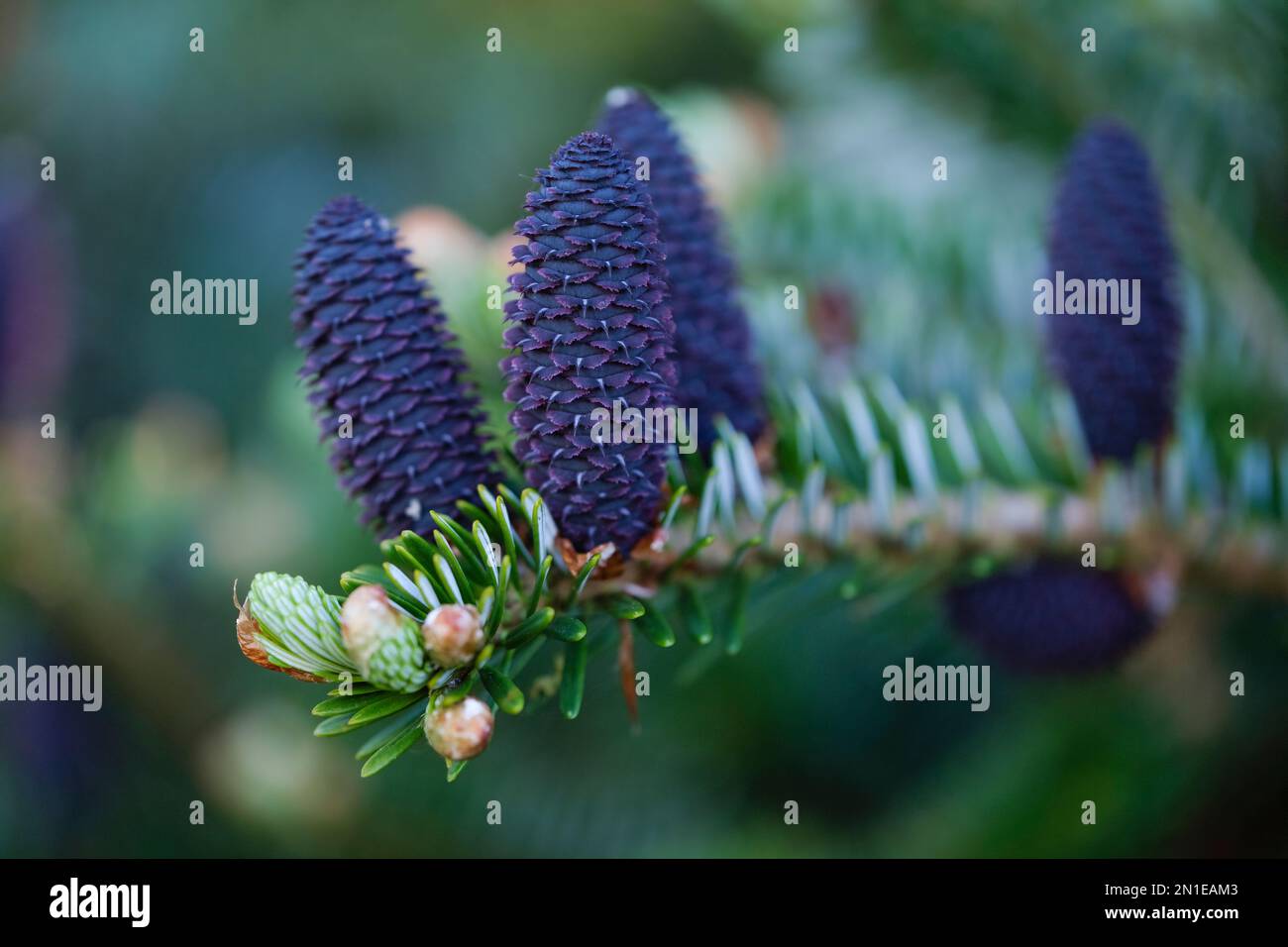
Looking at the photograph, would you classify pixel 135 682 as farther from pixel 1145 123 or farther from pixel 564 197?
pixel 1145 123

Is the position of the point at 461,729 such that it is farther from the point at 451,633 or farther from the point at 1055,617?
the point at 1055,617

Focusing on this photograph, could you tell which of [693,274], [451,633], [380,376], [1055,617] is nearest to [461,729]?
[451,633]

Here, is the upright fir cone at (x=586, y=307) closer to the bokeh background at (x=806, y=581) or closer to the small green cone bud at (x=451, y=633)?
the small green cone bud at (x=451, y=633)

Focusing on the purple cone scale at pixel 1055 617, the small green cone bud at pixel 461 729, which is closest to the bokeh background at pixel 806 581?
the purple cone scale at pixel 1055 617

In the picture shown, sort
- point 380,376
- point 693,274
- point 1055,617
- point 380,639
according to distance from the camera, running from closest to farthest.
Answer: point 380,639 < point 380,376 < point 693,274 < point 1055,617

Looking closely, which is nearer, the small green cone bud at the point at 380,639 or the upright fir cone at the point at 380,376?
the small green cone bud at the point at 380,639
